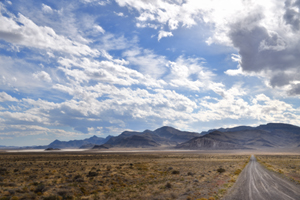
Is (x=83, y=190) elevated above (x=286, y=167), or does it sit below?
above

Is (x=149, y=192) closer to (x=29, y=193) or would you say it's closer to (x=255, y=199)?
(x=255, y=199)

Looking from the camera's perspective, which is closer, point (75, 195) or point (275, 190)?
point (75, 195)

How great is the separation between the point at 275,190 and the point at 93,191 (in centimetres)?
2062

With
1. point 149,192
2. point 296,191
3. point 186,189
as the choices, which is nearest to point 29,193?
point 149,192

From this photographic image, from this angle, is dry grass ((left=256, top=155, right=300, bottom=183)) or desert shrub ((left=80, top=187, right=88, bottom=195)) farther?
dry grass ((left=256, top=155, right=300, bottom=183))

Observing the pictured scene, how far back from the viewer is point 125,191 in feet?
72.1

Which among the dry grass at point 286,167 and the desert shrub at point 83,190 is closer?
the desert shrub at point 83,190

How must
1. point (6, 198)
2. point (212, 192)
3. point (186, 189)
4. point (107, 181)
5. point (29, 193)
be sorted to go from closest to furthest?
1. point (6, 198)
2. point (29, 193)
3. point (212, 192)
4. point (186, 189)
5. point (107, 181)

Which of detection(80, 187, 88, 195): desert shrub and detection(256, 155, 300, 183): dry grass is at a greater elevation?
detection(80, 187, 88, 195): desert shrub

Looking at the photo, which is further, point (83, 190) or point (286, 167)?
point (286, 167)

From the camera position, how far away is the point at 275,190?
21.7 m

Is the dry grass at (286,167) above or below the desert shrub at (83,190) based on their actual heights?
below

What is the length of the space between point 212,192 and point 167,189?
16.9 ft

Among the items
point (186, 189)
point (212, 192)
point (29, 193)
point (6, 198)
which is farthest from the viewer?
point (186, 189)
